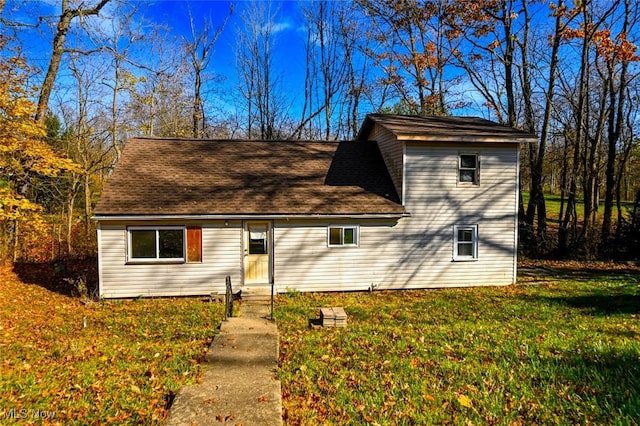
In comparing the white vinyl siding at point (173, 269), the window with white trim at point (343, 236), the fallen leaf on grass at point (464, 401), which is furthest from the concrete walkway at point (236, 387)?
the window with white trim at point (343, 236)

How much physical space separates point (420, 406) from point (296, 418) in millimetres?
1701

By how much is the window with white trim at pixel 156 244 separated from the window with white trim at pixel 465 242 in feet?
31.8

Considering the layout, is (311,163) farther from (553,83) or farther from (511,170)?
(553,83)

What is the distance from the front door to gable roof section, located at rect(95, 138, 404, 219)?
689mm

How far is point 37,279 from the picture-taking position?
553 inches

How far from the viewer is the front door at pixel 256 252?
13.0 metres

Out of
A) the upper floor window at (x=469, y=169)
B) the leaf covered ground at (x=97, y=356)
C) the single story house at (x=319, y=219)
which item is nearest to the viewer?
the leaf covered ground at (x=97, y=356)

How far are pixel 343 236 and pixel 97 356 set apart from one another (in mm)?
8313

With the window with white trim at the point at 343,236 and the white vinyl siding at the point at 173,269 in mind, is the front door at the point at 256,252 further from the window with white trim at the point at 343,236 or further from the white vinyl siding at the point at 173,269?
the window with white trim at the point at 343,236

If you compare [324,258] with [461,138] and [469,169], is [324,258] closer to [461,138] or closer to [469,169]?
[469,169]

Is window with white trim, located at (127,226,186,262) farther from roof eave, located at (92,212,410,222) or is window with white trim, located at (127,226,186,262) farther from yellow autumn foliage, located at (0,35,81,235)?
yellow autumn foliage, located at (0,35,81,235)

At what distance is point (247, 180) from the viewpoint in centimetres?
1423

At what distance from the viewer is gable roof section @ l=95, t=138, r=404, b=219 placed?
12.6 metres

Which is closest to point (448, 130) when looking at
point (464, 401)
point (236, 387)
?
point (464, 401)
